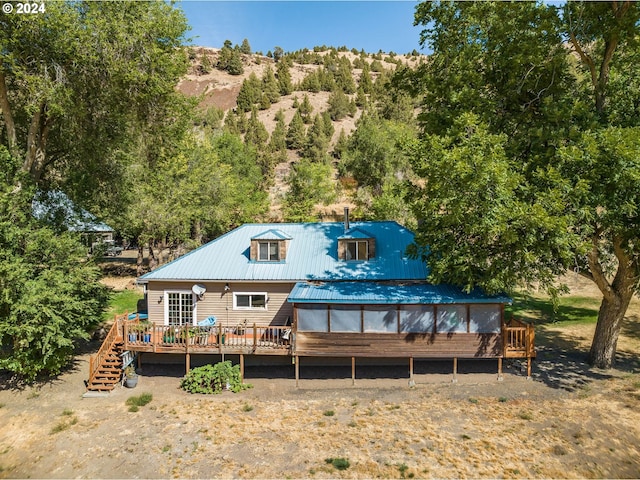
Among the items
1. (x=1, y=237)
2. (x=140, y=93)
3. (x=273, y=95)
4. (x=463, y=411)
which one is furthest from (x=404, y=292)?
(x=273, y=95)

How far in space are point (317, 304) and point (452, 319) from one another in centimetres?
610

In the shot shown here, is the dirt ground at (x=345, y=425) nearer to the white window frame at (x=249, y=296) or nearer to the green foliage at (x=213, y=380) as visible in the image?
the green foliage at (x=213, y=380)

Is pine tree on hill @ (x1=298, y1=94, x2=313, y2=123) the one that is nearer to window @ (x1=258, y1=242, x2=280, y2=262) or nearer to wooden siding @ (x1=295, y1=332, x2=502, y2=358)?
window @ (x1=258, y1=242, x2=280, y2=262)

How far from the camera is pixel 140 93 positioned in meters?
20.1

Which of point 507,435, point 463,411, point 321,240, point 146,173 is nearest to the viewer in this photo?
point 507,435

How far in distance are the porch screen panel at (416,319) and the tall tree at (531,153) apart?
1716 mm

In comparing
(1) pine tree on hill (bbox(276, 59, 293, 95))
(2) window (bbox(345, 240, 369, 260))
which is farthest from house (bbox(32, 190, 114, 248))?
(1) pine tree on hill (bbox(276, 59, 293, 95))

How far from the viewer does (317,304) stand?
58.5 ft

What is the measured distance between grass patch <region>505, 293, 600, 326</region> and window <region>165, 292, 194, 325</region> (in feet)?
67.9

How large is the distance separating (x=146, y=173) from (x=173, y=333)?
69.0 ft

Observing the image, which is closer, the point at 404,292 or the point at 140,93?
the point at 404,292

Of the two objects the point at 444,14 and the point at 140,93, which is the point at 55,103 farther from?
the point at 444,14

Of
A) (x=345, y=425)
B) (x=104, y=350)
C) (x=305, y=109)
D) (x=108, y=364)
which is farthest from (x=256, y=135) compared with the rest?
(x=345, y=425)

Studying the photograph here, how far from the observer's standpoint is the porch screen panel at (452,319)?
17656mm
